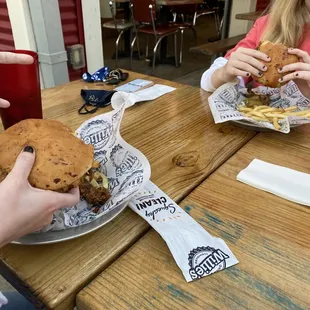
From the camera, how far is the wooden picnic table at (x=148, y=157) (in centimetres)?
54

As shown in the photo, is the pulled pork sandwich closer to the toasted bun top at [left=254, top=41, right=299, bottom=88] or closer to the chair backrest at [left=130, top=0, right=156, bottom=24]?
the toasted bun top at [left=254, top=41, right=299, bottom=88]

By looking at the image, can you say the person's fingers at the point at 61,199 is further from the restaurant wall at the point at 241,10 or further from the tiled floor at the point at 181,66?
the restaurant wall at the point at 241,10

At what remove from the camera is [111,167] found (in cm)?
78

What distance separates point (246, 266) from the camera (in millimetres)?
566

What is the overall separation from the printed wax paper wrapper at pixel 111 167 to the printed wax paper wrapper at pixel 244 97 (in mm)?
385

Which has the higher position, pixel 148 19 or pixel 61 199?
pixel 61 199

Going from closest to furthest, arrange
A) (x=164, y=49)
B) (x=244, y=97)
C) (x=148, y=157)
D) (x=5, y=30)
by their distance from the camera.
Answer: (x=148, y=157), (x=244, y=97), (x=5, y=30), (x=164, y=49)

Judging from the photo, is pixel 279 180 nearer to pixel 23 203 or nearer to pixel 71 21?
pixel 23 203

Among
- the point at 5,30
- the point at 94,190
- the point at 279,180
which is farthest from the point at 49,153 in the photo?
the point at 5,30

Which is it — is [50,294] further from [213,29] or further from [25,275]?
[213,29]

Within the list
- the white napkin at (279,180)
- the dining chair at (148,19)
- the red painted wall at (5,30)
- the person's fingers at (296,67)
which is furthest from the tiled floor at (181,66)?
the white napkin at (279,180)

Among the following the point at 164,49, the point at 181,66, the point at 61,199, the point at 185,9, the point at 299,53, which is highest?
the point at 299,53

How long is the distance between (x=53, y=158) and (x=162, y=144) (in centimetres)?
46

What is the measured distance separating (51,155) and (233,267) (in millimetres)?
388
